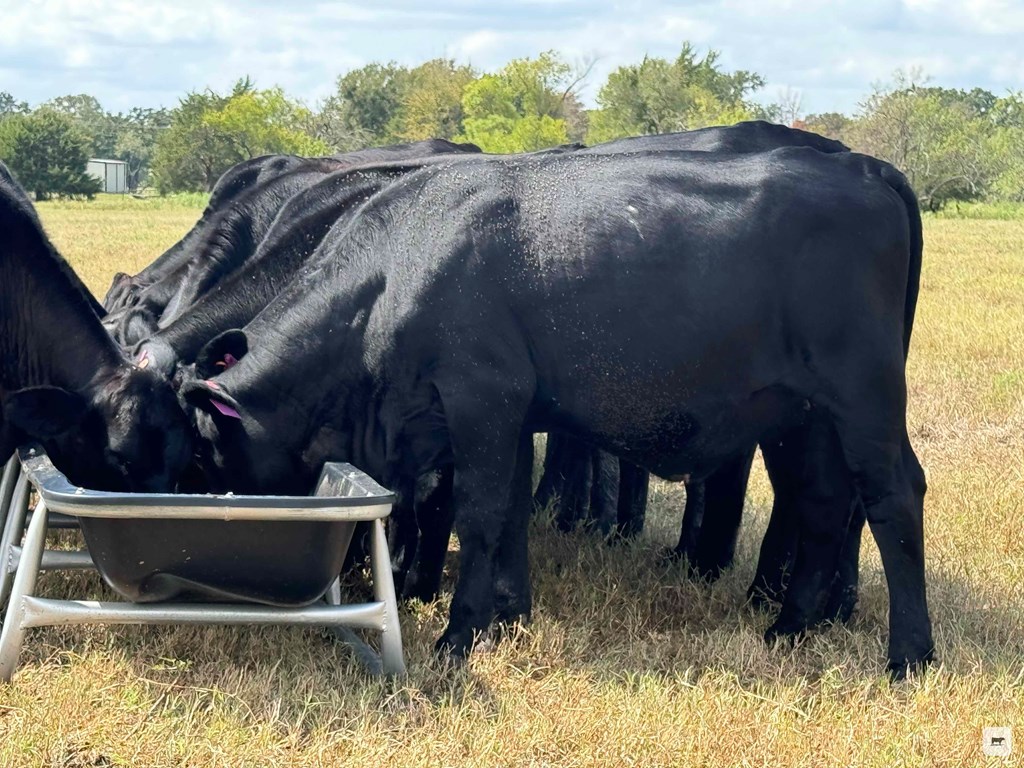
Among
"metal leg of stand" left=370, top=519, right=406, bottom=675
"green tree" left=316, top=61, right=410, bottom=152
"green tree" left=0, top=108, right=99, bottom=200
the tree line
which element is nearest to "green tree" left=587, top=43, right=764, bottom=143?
the tree line

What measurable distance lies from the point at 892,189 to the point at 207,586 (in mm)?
3073

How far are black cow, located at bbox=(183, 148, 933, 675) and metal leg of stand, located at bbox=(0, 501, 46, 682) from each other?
2.96ft

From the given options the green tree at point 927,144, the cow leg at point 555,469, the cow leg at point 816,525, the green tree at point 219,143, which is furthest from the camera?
the green tree at point 219,143

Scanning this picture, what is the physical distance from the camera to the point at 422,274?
5.09 meters

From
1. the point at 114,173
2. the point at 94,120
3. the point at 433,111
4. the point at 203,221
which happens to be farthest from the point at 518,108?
the point at 94,120

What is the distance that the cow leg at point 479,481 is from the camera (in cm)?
500

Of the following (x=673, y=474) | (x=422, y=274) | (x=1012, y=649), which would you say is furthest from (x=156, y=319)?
(x=1012, y=649)

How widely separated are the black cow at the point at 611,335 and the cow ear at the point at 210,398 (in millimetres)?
12

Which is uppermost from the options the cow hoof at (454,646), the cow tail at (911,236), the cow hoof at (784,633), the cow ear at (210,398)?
the cow tail at (911,236)

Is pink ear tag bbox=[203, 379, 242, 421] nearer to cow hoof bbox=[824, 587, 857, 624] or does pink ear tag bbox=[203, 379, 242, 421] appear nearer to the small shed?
cow hoof bbox=[824, 587, 857, 624]

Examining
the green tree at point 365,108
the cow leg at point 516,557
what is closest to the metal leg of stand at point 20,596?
the cow leg at point 516,557

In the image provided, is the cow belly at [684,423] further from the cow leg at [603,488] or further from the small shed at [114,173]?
the small shed at [114,173]

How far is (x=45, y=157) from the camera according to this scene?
215ft

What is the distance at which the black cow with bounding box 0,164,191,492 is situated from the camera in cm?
532
